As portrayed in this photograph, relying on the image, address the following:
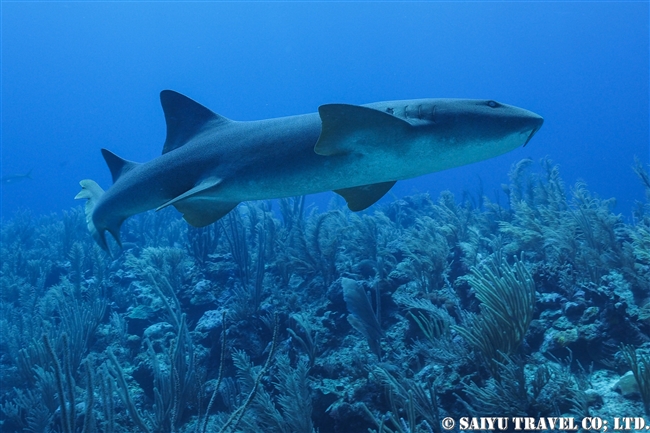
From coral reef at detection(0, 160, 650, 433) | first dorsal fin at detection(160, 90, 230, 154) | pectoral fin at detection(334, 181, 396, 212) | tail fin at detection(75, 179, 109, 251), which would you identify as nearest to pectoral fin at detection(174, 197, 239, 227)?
first dorsal fin at detection(160, 90, 230, 154)

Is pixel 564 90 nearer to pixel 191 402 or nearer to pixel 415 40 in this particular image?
pixel 415 40

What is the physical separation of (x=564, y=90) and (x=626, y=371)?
520ft

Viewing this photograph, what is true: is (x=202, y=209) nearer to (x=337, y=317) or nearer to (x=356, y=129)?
(x=356, y=129)

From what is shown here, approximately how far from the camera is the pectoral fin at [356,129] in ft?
7.59

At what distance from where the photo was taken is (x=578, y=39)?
103m

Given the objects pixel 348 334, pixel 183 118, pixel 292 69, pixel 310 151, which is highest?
pixel 292 69

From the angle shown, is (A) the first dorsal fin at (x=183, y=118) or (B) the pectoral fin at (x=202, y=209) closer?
(B) the pectoral fin at (x=202, y=209)

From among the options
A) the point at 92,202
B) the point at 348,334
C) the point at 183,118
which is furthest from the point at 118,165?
the point at 348,334

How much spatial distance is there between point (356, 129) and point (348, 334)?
11.8ft

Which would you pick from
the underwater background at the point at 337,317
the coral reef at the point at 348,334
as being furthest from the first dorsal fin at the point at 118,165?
the underwater background at the point at 337,317

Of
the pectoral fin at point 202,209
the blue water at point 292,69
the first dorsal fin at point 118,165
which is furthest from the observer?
the blue water at point 292,69

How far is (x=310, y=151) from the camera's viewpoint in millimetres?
2799

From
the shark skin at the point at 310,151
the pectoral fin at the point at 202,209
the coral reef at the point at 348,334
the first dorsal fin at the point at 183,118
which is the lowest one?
the coral reef at the point at 348,334

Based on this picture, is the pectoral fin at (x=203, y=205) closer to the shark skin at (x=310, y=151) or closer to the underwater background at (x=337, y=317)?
the shark skin at (x=310, y=151)
